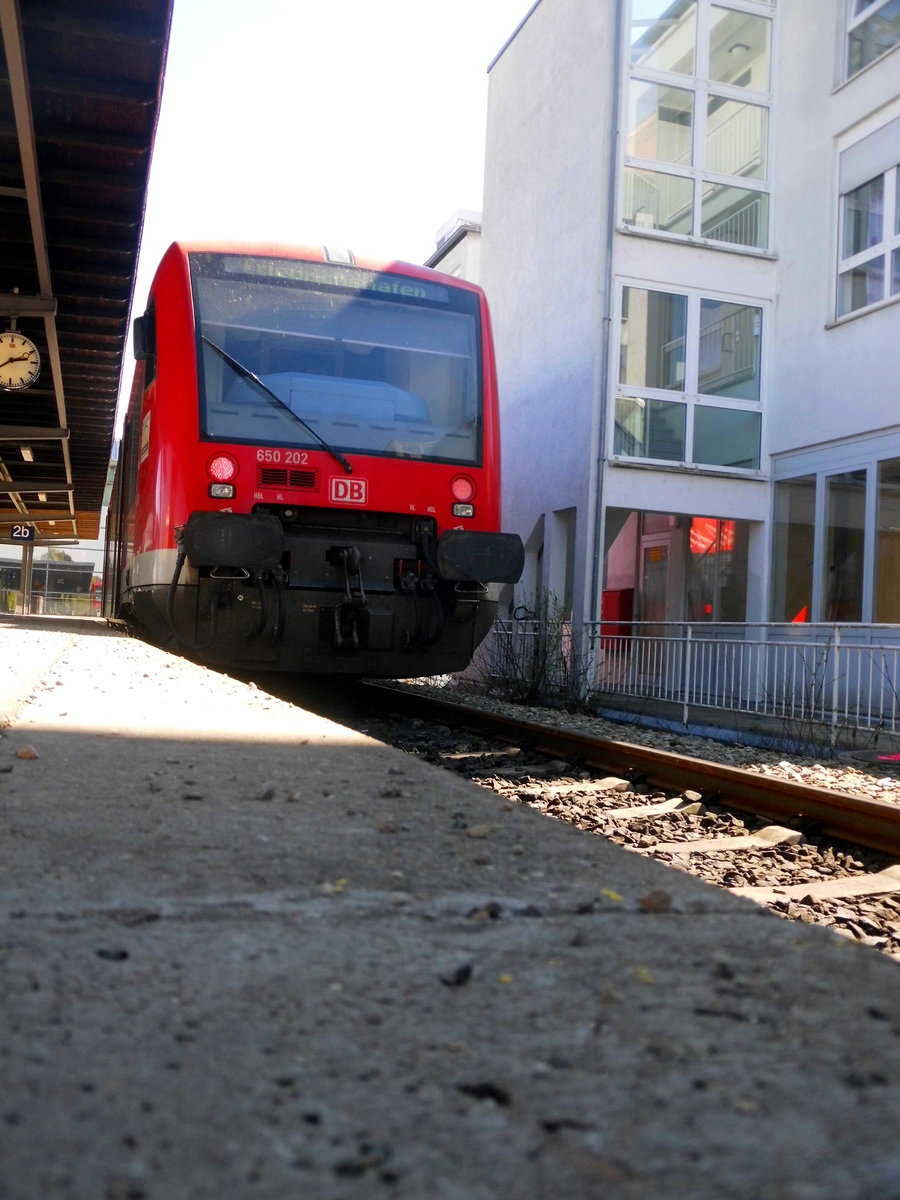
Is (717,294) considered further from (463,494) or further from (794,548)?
(463,494)

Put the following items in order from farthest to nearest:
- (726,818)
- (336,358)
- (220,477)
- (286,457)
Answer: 1. (336,358)
2. (286,457)
3. (220,477)
4. (726,818)

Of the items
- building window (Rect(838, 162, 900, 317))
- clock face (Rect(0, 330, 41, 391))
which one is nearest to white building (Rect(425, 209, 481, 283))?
building window (Rect(838, 162, 900, 317))

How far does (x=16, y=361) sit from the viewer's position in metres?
14.2

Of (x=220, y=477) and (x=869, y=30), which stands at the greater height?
(x=869, y=30)

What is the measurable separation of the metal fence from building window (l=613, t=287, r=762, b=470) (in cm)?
260

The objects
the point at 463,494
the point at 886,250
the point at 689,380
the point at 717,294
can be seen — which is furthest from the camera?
the point at 717,294

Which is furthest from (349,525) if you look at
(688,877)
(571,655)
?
(688,877)

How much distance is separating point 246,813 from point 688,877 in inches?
48.8

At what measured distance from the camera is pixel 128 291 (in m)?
14.0

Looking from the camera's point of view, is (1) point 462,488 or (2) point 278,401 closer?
(2) point 278,401

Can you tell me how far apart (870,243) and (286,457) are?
9.01 metres

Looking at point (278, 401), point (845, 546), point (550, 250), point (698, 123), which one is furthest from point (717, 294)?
point (278, 401)

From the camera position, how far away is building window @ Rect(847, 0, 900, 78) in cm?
1398

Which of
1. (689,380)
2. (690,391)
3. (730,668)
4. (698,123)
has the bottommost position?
(730,668)
